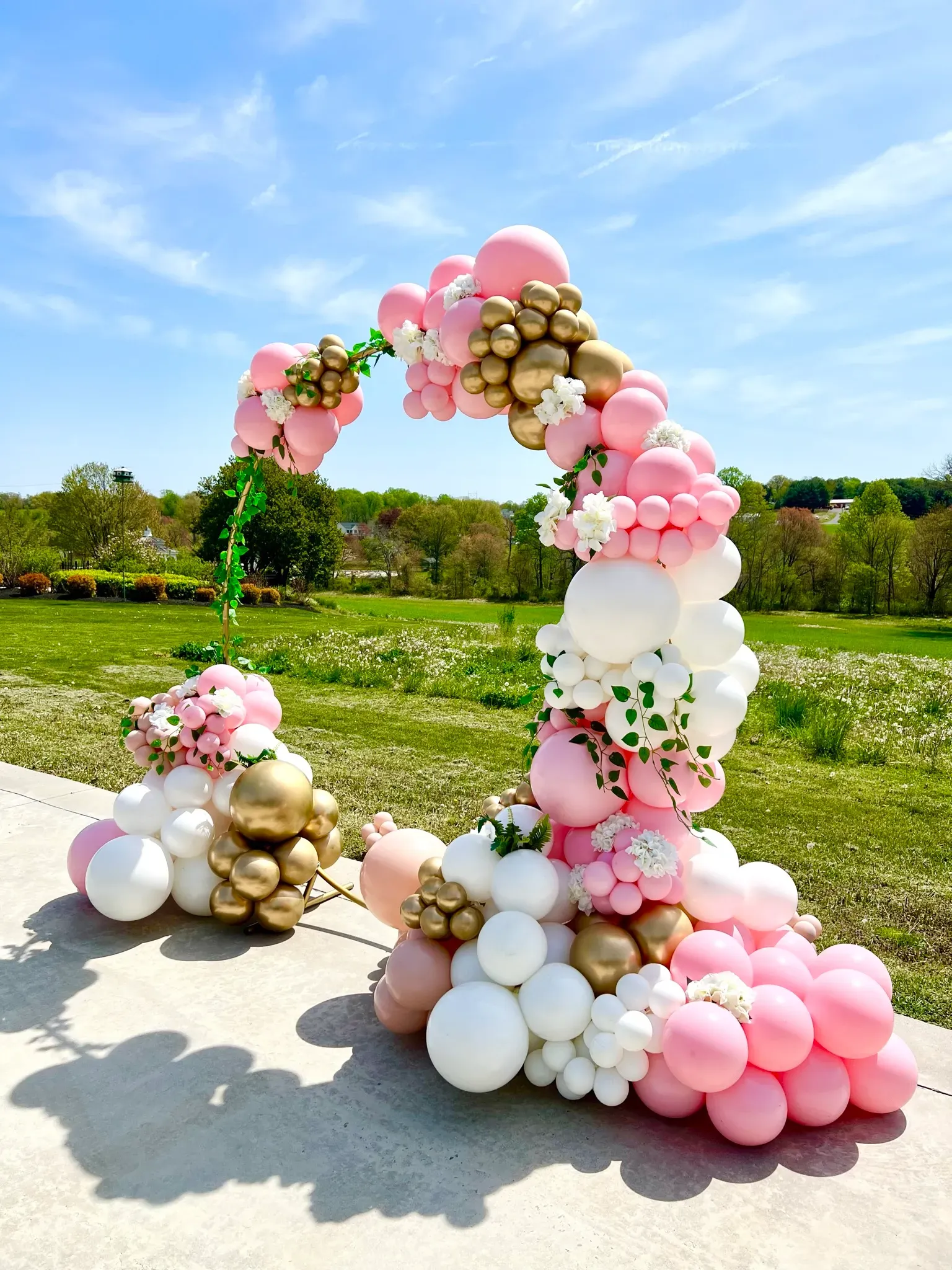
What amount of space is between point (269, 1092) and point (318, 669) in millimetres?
11025

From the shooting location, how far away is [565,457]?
3.41 metres

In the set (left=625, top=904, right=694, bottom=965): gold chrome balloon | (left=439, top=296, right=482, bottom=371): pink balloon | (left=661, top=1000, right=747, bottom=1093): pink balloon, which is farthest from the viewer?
(left=439, top=296, right=482, bottom=371): pink balloon

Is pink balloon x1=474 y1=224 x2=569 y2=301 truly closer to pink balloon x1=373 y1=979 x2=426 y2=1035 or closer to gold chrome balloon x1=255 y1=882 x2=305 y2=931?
pink balloon x1=373 y1=979 x2=426 y2=1035

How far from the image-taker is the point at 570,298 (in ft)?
11.4

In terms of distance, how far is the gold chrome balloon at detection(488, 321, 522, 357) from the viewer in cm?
334

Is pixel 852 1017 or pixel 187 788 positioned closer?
pixel 852 1017

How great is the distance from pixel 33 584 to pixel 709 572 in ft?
105

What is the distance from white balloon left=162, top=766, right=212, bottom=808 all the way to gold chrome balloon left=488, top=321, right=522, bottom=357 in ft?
8.95

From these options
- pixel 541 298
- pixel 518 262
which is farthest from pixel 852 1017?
pixel 518 262

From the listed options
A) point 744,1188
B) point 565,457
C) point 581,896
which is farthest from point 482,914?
point 565,457

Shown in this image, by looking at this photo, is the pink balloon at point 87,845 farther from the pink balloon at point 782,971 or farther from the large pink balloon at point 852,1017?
the large pink balloon at point 852,1017

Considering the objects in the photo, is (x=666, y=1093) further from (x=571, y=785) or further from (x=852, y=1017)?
(x=571, y=785)

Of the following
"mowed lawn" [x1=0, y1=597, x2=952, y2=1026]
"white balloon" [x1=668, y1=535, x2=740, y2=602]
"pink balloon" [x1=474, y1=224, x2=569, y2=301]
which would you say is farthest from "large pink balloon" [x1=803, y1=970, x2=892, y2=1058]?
"pink balloon" [x1=474, y1=224, x2=569, y2=301]

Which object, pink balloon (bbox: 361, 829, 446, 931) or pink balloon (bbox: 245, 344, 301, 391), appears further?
pink balloon (bbox: 245, 344, 301, 391)
